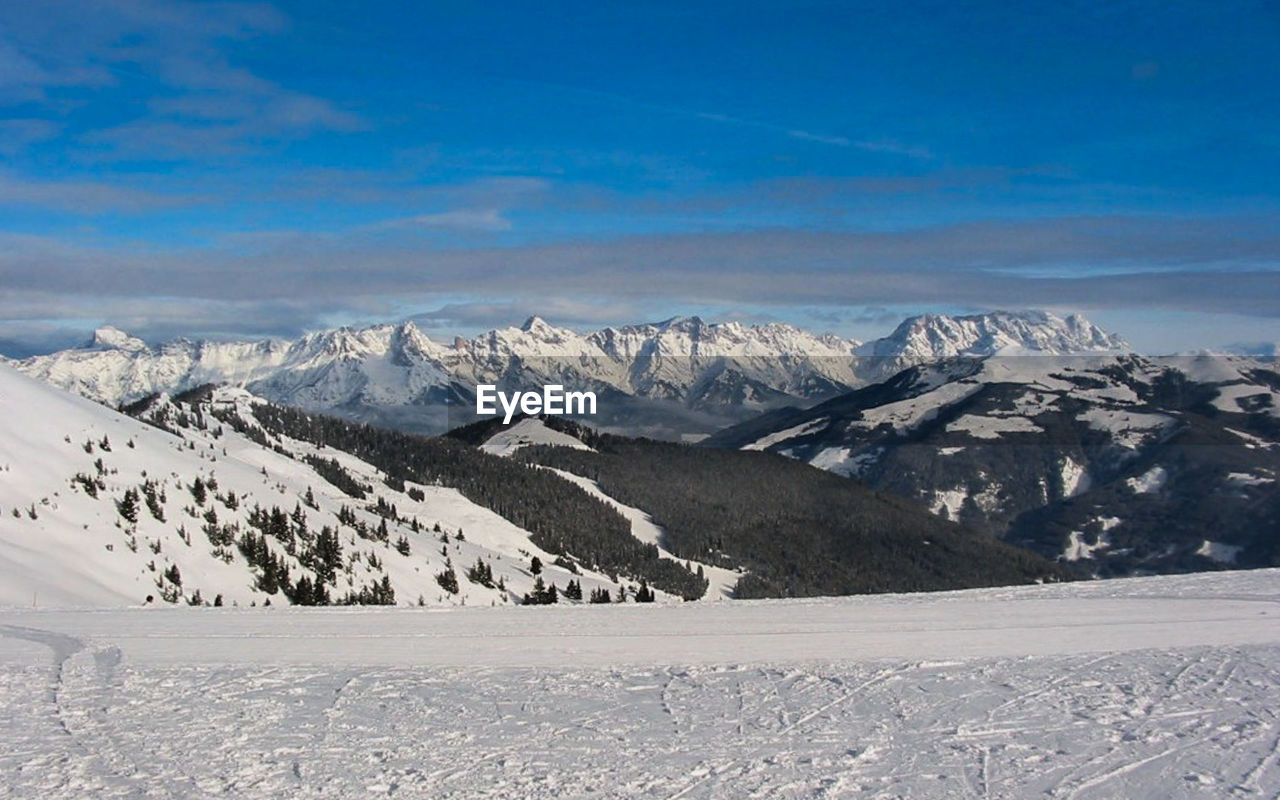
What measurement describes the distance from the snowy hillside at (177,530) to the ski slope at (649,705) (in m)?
21.2

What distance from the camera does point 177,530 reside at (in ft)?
220

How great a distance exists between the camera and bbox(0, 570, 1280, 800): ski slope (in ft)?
42.0

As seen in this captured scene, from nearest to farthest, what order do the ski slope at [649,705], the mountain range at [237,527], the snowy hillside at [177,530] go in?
the ski slope at [649,705] < the snowy hillside at [177,530] < the mountain range at [237,527]

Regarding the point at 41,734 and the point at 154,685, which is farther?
the point at 154,685

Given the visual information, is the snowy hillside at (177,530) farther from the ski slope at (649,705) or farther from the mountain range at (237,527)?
the ski slope at (649,705)

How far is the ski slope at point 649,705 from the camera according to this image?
12805mm

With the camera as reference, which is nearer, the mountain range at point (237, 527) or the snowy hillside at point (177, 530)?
the snowy hillside at point (177, 530)

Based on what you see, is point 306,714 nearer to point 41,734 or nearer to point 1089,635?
point 41,734

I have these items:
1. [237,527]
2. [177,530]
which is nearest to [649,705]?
[177,530]

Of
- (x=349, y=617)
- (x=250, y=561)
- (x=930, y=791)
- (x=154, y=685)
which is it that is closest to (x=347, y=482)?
(x=250, y=561)

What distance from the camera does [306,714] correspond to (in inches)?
625

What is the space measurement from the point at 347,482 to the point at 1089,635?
12625cm

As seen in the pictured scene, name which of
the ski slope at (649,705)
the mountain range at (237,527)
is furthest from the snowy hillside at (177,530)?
the ski slope at (649,705)

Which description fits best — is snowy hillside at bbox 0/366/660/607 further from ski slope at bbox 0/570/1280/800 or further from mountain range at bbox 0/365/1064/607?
ski slope at bbox 0/570/1280/800
